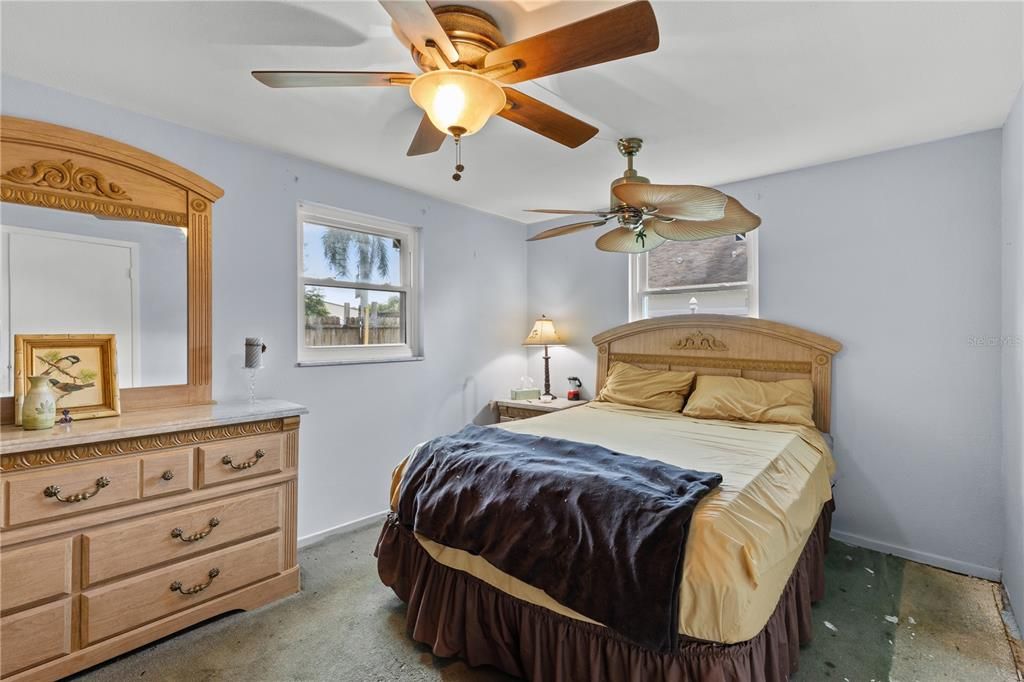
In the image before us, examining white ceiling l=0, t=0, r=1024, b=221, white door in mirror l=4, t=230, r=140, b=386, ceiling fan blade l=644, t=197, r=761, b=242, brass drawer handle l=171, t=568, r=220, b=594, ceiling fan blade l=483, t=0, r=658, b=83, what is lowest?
brass drawer handle l=171, t=568, r=220, b=594

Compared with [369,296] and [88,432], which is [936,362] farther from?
[88,432]

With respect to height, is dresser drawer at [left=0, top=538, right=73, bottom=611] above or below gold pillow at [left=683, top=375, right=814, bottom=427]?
below

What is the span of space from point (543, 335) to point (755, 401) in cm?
181

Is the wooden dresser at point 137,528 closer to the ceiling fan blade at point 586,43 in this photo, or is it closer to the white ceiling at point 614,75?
the white ceiling at point 614,75

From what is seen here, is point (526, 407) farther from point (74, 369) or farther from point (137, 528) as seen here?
point (74, 369)

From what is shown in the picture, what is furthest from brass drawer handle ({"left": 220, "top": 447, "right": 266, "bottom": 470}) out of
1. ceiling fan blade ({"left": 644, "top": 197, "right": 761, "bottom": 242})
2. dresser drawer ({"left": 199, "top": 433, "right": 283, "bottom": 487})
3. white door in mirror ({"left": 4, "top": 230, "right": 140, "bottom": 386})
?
ceiling fan blade ({"left": 644, "top": 197, "right": 761, "bottom": 242})

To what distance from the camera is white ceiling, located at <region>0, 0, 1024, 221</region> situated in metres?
1.66

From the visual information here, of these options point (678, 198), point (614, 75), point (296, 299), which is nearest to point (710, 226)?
point (678, 198)

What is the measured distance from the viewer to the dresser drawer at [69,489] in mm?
1762

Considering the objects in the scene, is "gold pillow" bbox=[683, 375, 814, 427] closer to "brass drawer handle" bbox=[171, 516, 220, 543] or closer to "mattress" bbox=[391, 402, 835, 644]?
"mattress" bbox=[391, 402, 835, 644]

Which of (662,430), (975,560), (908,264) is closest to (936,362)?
(908,264)

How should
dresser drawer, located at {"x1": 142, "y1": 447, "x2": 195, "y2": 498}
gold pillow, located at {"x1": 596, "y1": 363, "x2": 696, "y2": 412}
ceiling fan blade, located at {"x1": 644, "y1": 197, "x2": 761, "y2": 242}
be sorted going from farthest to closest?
gold pillow, located at {"x1": 596, "y1": 363, "x2": 696, "y2": 412}, ceiling fan blade, located at {"x1": 644, "y1": 197, "x2": 761, "y2": 242}, dresser drawer, located at {"x1": 142, "y1": 447, "x2": 195, "y2": 498}

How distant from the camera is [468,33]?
62.9 inches

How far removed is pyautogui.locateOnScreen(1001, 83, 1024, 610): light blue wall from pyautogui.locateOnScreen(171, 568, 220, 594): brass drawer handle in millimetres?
3561
